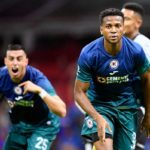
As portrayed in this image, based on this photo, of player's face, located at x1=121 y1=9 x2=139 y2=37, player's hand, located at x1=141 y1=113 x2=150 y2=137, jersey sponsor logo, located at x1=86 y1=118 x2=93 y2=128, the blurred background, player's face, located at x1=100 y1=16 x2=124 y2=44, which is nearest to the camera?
player's face, located at x1=100 y1=16 x2=124 y2=44

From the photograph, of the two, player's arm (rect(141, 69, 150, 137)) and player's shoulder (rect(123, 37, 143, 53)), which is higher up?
player's shoulder (rect(123, 37, 143, 53))

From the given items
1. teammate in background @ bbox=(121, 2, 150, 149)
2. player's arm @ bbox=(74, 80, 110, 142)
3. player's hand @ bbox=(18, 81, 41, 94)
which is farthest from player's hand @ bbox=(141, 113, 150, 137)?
player's hand @ bbox=(18, 81, 41, 94)

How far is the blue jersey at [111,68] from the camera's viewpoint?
26.9ft

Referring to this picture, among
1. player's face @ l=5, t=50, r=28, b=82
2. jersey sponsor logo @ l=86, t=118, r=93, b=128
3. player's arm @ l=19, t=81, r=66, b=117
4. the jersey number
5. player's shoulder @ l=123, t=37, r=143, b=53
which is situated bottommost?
the jersey number

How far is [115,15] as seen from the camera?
8.18 m

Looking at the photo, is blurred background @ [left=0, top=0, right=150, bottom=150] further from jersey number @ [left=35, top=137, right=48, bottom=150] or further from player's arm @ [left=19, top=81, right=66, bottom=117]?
player's arm @ [left=19, top=81, right=66, bottom=117]

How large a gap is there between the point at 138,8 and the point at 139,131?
1668 mm

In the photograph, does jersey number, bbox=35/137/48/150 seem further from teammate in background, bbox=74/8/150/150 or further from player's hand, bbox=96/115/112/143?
player's hand, bbox=96/115/112/143

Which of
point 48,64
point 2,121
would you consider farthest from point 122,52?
point 48,64

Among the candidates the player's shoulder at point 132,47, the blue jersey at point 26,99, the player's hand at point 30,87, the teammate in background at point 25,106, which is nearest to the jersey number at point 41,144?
the teammate in background at point 25,106

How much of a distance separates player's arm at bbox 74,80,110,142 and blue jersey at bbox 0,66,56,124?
991 millimetres

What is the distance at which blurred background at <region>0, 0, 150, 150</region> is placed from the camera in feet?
61.9

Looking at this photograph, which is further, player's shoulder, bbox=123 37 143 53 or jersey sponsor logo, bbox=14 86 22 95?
jersey sponsor logo, bbox=14 86 22 95

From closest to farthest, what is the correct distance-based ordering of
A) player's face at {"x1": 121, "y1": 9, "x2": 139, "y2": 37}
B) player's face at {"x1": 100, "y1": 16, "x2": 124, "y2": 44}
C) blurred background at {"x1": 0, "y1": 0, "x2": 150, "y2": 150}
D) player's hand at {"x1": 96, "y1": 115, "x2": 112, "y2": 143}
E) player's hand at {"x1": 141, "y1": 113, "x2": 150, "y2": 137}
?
player's hand at {"x1": 96, "y1": 115, "x2": 112, "y2": 143} → player's face at {"x1": 100, "y1": 16, "x2": 124, "y2": 44} → player's hand at {"x1": 141, "y1": 113, "x2": 150, "y2": 137} → player's face at {"x1": 121, "y1": 9, "x2": 139, "y2": 37} → blurred background at {"x1": 0, "y1": 0, "x2": 150, "y2": 150}
